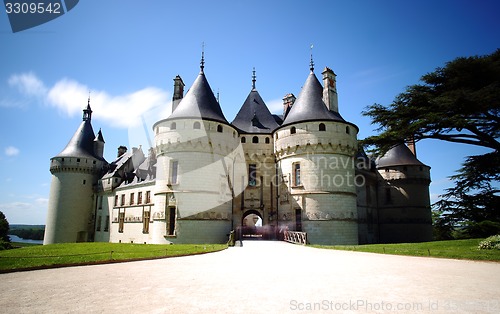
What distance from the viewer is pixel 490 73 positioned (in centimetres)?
1706

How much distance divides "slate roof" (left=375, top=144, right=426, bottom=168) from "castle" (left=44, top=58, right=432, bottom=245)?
0.15 m

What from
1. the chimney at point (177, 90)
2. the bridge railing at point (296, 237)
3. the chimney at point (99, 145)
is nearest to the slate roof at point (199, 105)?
the chimney at point (177, 90)

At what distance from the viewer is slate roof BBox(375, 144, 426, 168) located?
33.5 m

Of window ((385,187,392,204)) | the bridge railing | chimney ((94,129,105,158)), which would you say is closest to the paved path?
the bridge railing

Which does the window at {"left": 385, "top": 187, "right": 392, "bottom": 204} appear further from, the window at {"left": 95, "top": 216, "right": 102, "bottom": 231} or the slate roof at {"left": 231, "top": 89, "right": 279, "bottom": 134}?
the window at {"left": 95, "top": 216, "right": 102, "bottom": 231}

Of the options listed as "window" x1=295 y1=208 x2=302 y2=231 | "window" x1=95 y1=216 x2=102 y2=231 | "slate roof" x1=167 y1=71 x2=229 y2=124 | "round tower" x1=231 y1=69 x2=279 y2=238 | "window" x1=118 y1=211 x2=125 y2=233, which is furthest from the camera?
"window" x1=95 y1=216 x2=102 y2=231

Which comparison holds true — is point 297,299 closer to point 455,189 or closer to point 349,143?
point 455,189

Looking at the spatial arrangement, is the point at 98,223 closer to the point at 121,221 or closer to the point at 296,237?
the point at 121,221

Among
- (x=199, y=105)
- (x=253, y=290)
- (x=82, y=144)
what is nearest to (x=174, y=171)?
(x=199, y=105)

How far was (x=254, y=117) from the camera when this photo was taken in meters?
28.5

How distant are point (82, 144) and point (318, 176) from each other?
3136cm

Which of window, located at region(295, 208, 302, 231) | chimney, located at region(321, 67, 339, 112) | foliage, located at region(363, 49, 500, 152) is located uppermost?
chimney, located at region(321, 67, 339, 112)

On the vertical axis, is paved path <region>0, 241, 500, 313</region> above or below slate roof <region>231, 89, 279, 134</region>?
below

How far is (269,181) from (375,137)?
9.66 meters
